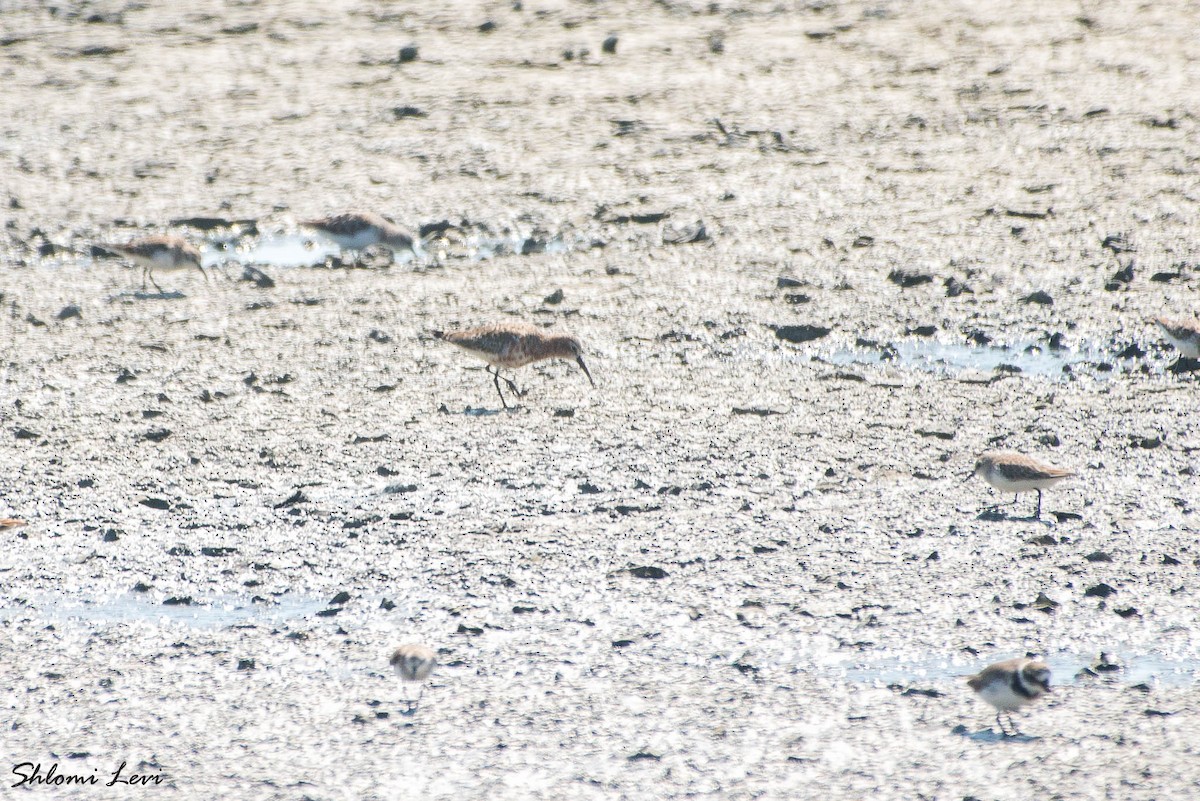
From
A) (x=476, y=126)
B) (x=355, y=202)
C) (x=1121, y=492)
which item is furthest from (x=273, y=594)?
(x=476, y=126)

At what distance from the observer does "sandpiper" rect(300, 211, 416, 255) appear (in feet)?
37.1

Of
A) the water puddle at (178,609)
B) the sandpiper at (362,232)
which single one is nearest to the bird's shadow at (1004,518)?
the water puddle at (178,609)

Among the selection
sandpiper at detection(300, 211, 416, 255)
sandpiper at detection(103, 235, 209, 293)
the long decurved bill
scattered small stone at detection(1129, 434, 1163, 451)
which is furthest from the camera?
sandpiper at detection(300, 211, 416, 255)

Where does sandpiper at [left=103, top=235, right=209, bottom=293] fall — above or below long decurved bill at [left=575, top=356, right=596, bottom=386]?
above

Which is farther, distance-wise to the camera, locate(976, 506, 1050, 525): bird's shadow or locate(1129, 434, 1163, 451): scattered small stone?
locate(1129, 434, 1163, 451): scattered small stone

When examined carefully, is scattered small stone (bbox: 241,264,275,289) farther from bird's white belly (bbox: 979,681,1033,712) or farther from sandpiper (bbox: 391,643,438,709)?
bird's white belly (bbox: 979,681,1033,712)

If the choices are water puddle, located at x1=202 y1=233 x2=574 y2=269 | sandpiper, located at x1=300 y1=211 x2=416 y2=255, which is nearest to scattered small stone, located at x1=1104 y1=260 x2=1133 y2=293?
water puddle, located at x1=202 y1=233 x2=574 y2=269

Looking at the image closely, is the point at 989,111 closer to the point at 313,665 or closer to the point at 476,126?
the point at 476,126

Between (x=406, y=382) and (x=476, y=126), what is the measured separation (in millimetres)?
4897

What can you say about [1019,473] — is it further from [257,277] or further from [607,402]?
[257,277]

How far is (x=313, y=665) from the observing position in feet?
20.0

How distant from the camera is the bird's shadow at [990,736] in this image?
540 centimetres
